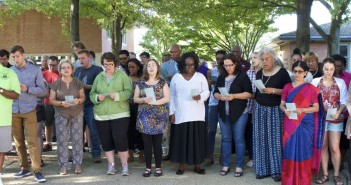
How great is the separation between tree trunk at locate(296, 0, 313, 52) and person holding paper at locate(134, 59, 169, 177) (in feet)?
22.3

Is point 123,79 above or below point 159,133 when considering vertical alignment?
above

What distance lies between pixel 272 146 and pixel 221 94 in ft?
3.73

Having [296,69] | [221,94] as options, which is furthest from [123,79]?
[296,69]

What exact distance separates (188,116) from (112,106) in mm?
1244

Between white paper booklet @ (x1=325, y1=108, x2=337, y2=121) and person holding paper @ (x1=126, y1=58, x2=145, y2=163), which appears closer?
white paper booklet @ (x1=325, y1=108, x2=337, y2=121)

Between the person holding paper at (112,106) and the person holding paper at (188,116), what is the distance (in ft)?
2.59

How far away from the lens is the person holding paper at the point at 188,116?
6.49 meters

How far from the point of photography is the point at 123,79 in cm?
661

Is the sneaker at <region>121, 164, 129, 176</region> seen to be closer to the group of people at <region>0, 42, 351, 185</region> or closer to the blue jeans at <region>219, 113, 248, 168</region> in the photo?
the group of people at <region>0, 42, 351, 185</region>

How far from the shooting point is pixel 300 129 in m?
5.73

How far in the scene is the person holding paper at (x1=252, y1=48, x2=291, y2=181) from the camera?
6.14m

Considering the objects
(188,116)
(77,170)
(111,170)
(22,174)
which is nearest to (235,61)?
(188,116)

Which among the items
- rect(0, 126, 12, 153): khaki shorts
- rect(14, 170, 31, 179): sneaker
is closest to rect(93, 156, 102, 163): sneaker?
rect(14, 170, 31, 179): sneaker

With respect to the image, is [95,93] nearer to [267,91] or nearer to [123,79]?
[123,79]
